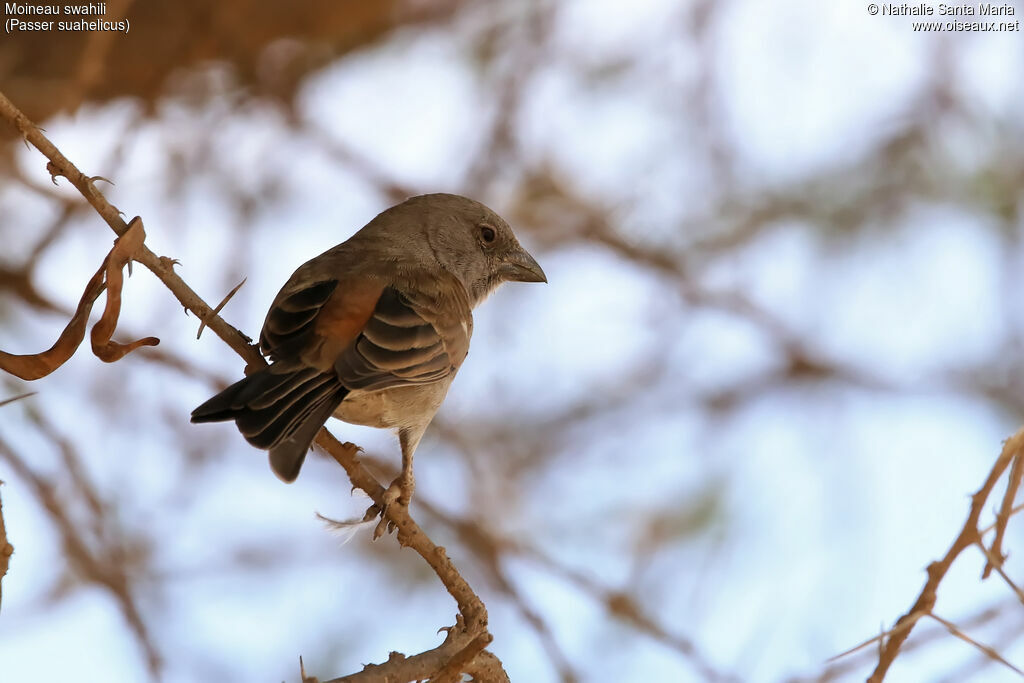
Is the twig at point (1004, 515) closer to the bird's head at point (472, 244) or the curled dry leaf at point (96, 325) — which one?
the curled dry leaf at point (96, 325)

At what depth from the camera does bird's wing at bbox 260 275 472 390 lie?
126 inches

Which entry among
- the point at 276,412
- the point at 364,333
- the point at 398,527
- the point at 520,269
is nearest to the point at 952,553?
the point at 398,527

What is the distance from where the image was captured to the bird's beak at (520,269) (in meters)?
4.70

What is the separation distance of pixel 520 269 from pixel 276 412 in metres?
2.05

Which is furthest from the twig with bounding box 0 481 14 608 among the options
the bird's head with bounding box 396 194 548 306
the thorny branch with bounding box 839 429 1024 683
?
the bird's head with bounding box 396 194 548 306

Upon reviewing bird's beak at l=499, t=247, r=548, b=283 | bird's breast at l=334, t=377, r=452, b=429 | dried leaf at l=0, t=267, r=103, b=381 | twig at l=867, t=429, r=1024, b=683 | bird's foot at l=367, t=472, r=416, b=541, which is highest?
bird's beak at l=499, t=247, r=548, b=283

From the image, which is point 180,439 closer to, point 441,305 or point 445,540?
point 445,540

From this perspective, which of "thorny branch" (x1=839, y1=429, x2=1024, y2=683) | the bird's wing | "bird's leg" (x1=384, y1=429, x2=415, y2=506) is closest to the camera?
"thorny branch" (x1=839, y1=429, x2=1024, y2=683)

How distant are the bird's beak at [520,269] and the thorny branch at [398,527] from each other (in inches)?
74.2

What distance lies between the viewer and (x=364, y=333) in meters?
3.31

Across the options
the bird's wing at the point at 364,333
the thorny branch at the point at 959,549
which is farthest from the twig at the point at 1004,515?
the bird's wing at the point at 364,333

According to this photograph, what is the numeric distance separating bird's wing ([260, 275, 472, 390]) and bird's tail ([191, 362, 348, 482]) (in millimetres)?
146

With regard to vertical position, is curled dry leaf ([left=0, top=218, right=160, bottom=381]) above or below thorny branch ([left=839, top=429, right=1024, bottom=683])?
above

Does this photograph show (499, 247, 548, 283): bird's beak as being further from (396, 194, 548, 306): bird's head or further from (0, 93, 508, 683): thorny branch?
(0, 93, 508, 683): thorny branch
